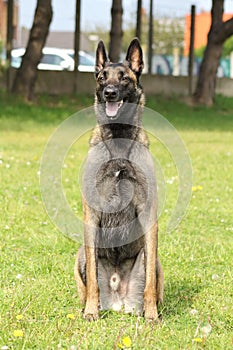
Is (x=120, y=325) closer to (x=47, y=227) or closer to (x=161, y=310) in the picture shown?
(x=161, y=310)

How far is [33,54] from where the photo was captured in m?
19.7

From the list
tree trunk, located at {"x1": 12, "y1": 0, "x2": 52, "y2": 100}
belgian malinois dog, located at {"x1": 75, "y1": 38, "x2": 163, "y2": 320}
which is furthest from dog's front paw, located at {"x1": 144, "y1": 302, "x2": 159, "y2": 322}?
tree trunk, located at {"x1": 12, "y1": 0, "x2": 52, "y2": 100}

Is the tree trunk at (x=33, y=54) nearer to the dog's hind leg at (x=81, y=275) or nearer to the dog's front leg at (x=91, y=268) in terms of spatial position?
the dog's hind leg at (x=81, y=275)

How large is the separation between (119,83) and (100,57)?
415 millimetres

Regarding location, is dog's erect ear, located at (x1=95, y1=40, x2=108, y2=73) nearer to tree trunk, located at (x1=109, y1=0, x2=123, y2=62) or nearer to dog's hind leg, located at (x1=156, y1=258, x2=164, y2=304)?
dog's hind leg, located at (x1=156, y1=258, x2=164, y2=304)

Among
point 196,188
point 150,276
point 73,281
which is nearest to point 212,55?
point 196,188

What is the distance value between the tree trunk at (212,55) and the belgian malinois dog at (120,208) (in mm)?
18059

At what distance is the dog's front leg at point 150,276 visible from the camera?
4777 mm

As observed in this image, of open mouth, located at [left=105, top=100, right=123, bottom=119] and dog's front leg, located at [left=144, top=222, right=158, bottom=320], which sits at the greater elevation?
open mouth, located at [left=105, top=100, right=123, bottom=119]

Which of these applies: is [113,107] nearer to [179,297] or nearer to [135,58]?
[135,58]

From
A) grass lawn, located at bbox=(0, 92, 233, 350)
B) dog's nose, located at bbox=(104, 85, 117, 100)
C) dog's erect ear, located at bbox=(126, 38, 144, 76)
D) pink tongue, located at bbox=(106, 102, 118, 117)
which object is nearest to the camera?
grass lawn, located at bbox=(0, 92, 233, 350)

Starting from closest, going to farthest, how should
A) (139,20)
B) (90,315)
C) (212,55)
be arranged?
(90,315)
(212,55)
(139,20)

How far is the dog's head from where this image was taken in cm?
492

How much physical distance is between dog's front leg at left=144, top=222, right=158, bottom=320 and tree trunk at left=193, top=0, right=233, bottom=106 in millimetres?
18483
